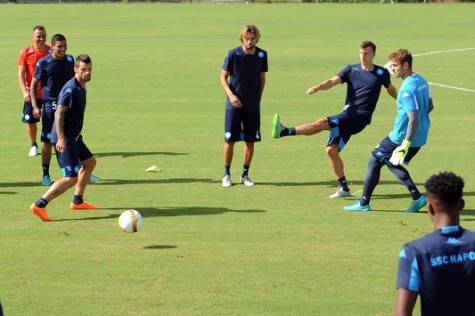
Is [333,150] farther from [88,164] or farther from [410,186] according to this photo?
[88,164]

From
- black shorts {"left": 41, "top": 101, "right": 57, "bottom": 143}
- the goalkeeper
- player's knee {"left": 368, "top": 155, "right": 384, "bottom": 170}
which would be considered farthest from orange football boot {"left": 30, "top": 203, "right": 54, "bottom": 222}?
player's knee {"left": 368, "top": 155, "right": 384, "bottom": 170}

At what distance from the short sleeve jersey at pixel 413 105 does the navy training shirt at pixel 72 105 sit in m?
4.25

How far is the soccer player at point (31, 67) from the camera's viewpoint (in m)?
17.6

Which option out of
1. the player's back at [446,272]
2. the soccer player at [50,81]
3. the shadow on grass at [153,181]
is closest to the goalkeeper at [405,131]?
the shadow on grass at [153,181]

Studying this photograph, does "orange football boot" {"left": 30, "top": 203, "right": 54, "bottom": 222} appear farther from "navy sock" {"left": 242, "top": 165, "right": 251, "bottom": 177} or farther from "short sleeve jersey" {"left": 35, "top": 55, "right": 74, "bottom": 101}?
"navy sock" {"left": 242, "top": 165, "right": 251, "bottom": 177}

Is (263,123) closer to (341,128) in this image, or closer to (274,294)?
(341,128)

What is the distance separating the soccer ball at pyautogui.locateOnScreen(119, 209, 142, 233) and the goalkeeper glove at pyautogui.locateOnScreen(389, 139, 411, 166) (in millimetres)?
3478

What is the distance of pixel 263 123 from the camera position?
72.6ft

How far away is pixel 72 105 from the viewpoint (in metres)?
13.9

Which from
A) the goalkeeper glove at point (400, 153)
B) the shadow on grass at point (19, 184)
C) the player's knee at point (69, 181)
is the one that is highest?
the goalkeeper glove at point (400, 153)

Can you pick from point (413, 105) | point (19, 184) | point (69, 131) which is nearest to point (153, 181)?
point (19, 184)

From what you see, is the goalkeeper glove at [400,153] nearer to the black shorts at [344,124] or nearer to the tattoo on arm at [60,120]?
the black shorts at [344,124]

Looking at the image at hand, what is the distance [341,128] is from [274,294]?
17.4 ft

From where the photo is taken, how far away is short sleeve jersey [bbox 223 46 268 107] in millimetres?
16109
